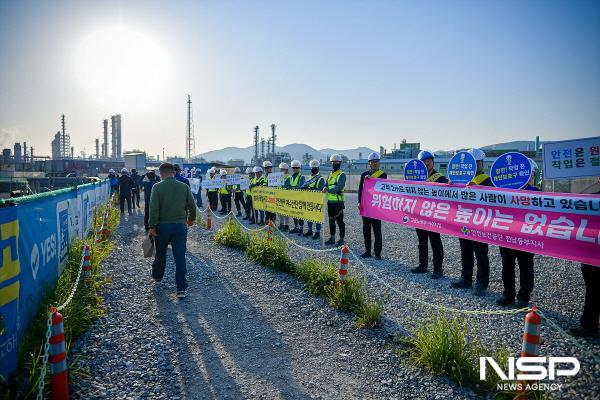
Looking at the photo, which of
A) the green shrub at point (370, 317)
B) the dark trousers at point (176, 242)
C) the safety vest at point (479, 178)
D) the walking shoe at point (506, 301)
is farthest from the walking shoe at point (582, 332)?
the dark trousers at point (176, 242)

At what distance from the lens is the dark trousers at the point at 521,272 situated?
525 cm

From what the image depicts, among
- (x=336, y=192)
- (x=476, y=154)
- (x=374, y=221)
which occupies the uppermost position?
(x=476, y=154)

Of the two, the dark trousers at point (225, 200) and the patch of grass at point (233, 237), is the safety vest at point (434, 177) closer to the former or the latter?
the patch of grass at point (233, 237)

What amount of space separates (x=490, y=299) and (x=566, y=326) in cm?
112

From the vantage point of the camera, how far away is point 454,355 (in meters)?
3.71

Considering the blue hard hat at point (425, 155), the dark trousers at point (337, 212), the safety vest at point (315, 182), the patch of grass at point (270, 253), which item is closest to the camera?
the blue hard hat at point (425, 155)

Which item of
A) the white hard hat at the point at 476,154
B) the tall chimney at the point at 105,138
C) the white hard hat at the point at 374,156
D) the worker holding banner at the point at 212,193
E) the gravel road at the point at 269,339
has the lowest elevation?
the gravel road at the point at 269,339

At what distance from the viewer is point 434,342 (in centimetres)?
384

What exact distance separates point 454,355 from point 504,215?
8.66 feet

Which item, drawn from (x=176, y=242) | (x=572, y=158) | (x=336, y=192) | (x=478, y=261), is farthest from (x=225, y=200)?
(x=572, y=158)

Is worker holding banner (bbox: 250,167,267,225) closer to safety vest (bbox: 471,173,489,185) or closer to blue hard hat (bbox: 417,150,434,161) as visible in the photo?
blue hard hat (bbox: 417,150,434,161)

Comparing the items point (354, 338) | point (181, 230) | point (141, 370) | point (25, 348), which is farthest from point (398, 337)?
point (25, 348)

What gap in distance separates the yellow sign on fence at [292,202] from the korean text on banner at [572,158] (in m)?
6.03

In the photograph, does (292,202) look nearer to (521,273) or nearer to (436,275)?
(436,275)
